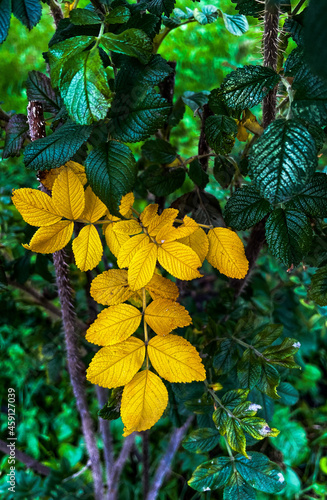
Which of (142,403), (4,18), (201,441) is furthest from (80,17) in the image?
(201,441)

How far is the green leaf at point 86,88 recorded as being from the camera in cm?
42

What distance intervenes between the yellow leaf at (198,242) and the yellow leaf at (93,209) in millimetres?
124

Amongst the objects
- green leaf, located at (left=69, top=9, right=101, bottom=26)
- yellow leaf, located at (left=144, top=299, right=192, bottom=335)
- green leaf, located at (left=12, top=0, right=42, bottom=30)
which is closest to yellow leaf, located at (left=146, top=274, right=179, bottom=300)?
yellow leaf, located at (left=144, top=299, right=192, bottom=335)

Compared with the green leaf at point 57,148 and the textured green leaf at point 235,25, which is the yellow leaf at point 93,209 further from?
the textured green leaf at point 235,25

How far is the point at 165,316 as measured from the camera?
53cm

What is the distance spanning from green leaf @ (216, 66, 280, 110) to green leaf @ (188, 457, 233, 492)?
1.81ft

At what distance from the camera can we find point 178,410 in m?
0.82

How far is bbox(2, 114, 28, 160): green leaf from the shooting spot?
659 mm

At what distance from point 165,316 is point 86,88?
1.01 feet

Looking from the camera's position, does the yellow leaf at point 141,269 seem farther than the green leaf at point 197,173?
No

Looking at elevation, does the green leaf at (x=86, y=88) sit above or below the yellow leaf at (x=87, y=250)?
above

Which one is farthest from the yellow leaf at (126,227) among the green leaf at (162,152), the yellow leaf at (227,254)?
the green leaf at (162,152)

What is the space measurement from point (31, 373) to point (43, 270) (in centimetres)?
88

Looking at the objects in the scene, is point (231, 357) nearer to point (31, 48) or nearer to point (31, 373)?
point (31, 373)
